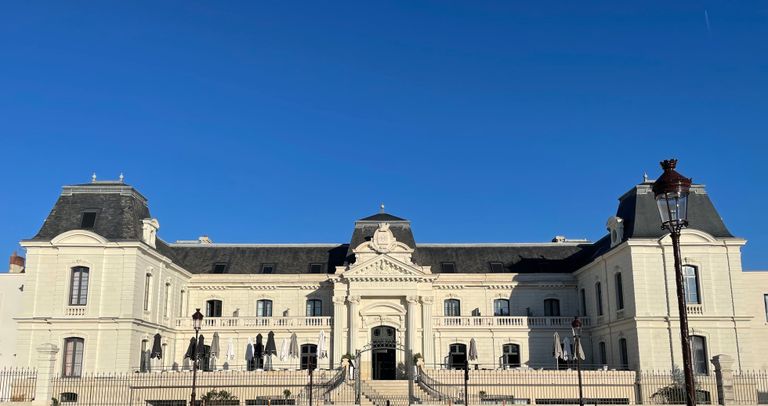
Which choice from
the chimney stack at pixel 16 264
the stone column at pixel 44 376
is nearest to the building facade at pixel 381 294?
the stone column at pixel 44 376

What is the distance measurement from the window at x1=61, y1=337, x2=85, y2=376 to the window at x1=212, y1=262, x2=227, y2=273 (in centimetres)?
1182

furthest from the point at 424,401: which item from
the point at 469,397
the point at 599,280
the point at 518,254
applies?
the point at 518,254

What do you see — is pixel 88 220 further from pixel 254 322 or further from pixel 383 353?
pixel 383 353

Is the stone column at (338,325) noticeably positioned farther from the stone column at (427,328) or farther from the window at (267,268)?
the window at (267,268)

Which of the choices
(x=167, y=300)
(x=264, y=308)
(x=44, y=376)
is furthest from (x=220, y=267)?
(x=44, y=376)

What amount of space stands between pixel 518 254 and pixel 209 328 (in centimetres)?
2056

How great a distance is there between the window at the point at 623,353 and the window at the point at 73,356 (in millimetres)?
27471

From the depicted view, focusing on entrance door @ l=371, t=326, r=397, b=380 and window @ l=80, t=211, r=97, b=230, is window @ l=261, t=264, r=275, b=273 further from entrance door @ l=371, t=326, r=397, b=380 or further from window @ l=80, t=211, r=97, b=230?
window @ l=80, t=211, r=97, b=230

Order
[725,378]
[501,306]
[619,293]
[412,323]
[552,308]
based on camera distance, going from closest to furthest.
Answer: [725,378], [619,293], [412,323], [552,308], [501,306]

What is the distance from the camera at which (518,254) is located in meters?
47.4

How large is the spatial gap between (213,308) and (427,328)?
1372cm

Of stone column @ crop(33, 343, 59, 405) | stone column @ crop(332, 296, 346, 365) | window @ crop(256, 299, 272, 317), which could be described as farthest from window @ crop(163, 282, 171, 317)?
stone column @ crop(33, 343, 59, 405)

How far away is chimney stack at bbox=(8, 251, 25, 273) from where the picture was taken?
47062 millimetres

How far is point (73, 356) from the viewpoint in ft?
115
